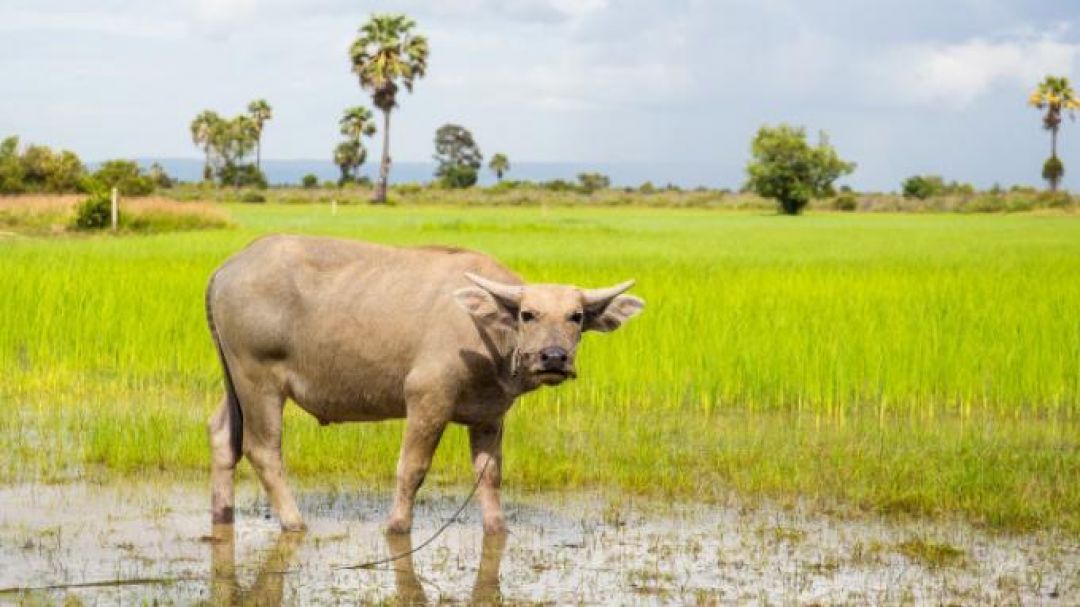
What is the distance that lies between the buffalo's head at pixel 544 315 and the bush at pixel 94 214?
3125cm

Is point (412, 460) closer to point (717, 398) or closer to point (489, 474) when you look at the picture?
point (489, 474)

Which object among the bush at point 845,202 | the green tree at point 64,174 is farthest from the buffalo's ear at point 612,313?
the bush at point 845,202

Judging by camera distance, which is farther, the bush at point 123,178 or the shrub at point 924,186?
the shrub at point 924,186

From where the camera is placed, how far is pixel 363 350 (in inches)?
258

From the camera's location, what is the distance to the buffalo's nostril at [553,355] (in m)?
5.52

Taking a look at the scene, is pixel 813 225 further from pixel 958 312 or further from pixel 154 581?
pixel 154 581

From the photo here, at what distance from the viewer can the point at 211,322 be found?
6961 millimetres

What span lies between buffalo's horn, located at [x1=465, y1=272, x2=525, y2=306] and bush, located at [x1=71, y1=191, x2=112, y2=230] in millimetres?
31477

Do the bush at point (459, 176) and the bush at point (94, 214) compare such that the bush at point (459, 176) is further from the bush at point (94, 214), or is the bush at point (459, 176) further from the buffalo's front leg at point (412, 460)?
the buffalo's front leg at point (412, 460)

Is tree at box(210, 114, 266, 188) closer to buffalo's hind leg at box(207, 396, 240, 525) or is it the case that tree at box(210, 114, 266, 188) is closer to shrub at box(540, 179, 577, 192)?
shrub at box(540, 179, 577, 192)

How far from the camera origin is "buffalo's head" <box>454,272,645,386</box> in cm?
559

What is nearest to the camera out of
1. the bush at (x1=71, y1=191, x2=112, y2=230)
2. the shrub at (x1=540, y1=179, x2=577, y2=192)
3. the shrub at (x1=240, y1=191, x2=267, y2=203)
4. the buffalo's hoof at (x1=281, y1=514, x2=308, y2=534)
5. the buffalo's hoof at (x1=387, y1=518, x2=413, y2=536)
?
the buffalo's hoof at (x1=387, y1=518, x2=413, y2=536)

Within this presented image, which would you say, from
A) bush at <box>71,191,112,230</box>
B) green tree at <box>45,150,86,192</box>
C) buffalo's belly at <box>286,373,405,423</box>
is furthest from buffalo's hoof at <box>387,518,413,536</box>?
green tree at <box>45,150,86,192</box>

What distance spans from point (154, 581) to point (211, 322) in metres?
1.65
